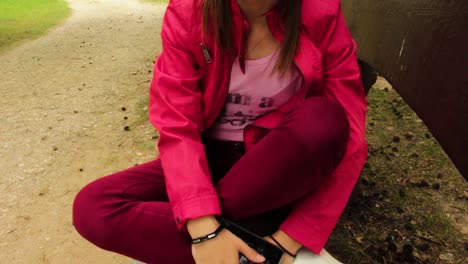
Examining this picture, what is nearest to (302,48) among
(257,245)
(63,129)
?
(257,245)

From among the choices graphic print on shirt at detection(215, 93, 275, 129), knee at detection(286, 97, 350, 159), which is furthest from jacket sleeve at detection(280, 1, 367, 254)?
graphic print on shirt at detection(215, 93, 275, 129)

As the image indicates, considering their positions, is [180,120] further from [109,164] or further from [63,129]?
[63,129]

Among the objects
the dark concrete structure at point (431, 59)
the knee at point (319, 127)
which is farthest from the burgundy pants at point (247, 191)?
the dark concrete structure at point (431, 59)

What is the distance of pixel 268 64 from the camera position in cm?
143

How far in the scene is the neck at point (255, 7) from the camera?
1.39 meters

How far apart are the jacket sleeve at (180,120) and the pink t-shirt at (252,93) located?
101 mm

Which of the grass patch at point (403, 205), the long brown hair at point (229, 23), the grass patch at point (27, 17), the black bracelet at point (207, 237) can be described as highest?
the long brown hair at point (229, 23)

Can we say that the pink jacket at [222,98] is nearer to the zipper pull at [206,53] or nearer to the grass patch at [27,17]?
the zipper pull at [206,53]

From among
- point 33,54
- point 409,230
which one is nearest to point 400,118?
point 409,230

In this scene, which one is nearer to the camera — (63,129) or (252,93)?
(252,93)

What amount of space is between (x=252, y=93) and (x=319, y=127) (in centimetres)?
33

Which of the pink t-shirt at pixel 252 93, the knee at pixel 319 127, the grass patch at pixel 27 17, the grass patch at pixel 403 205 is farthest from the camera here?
the grass patch at pixel 27 17

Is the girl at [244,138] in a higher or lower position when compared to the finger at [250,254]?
higher

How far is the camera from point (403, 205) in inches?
80.9
